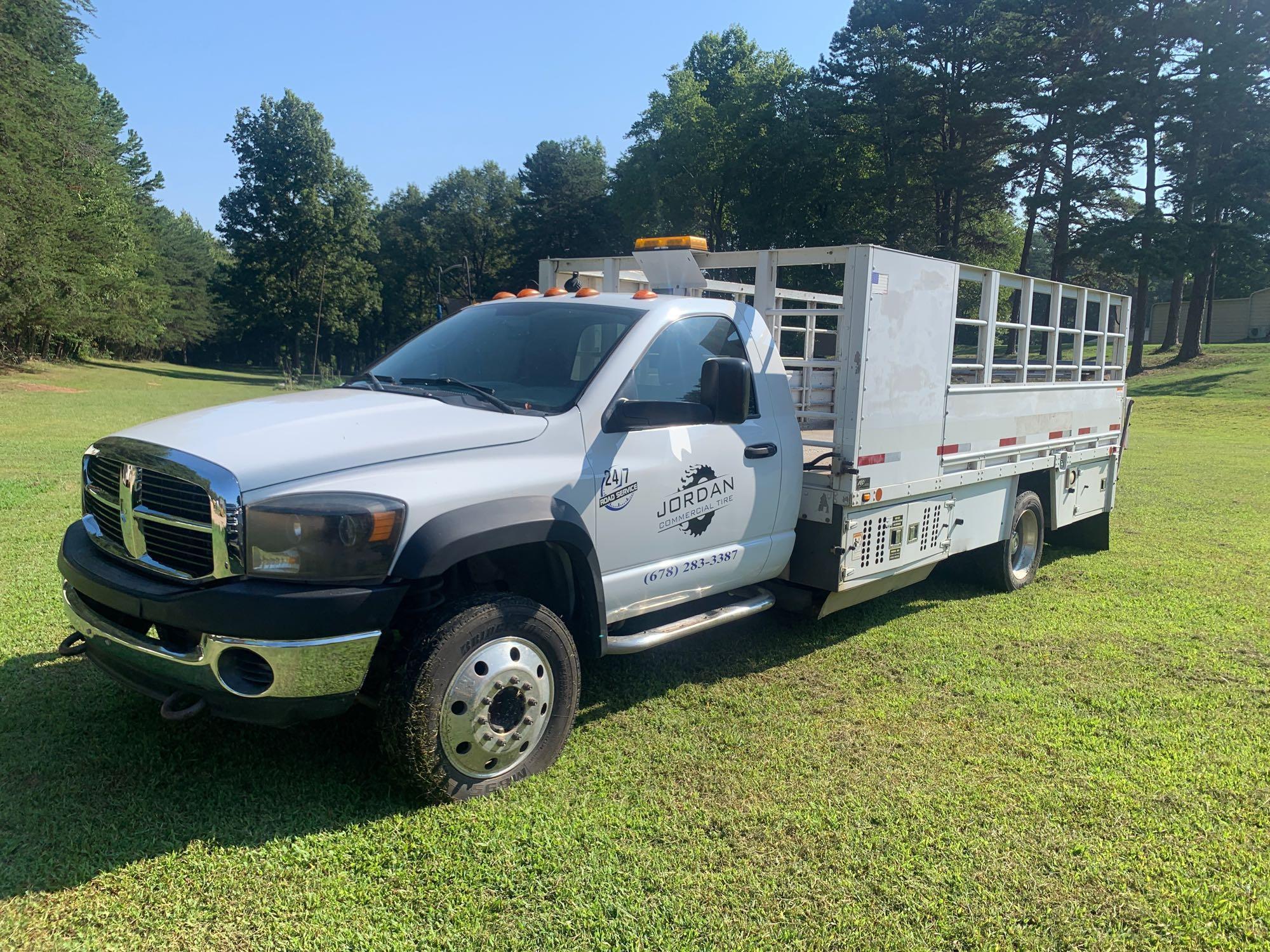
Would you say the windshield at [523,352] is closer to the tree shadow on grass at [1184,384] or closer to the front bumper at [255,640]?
the front bumper at [255,640]

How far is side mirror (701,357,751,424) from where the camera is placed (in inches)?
158

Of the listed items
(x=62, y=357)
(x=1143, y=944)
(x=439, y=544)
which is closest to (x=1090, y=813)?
(x=1143, y=944)

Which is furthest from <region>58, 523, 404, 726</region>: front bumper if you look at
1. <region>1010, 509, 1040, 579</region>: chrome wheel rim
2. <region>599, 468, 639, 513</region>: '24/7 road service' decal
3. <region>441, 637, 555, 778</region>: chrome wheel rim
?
<region>1010, 509, 1040, 579</region>: chrome wheel rim

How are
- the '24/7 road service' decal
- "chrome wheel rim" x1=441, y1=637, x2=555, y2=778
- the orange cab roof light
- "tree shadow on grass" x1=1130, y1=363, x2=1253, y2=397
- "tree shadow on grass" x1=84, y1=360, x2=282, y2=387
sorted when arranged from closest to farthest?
"chrome wheel rim" x1=441, y1=637, x2=555, y2=778, the '24/7 road service' decal, the orange cab roof light, "tree shadow on grass" x1=1130, y1=363, x2=1253, y2=397, "tree shadow on grass" x1=84, y1=360, x2=282, y2=387

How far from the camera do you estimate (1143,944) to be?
2.90m

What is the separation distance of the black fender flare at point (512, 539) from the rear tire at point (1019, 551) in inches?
163

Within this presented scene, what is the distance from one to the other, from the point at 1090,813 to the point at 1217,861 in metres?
0.45

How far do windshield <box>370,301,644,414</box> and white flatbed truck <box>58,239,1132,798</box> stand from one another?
0.05 ft

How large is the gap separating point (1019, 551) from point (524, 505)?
5.31 m

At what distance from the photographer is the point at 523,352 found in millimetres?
4395

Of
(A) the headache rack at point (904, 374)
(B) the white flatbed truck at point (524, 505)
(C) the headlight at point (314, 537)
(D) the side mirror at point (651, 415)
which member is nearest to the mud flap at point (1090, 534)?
(A) the headache rack at point (904, 374)

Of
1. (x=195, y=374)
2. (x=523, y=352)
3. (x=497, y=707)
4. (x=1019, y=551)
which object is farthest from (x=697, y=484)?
(x=195, y=374)

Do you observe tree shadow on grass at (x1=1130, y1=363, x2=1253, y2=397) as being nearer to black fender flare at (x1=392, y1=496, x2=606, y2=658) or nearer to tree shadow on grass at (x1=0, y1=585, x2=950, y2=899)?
tree shadow on grass at (x1=0, y1=585, x2=950, y2=899)

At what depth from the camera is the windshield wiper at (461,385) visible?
3918 millimetres
